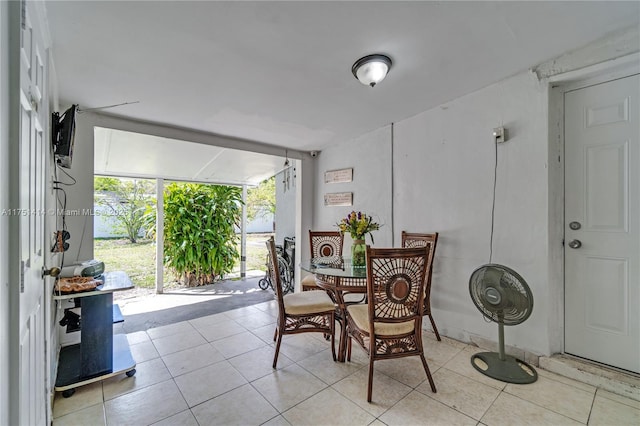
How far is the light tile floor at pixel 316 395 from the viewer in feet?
5.57

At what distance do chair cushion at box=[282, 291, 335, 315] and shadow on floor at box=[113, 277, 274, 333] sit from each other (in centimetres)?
167

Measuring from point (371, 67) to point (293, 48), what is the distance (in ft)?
1.82

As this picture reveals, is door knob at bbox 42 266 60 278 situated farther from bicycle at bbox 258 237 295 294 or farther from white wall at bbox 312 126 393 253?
bicycle at bbox 258 237 295 294

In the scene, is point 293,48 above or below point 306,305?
above

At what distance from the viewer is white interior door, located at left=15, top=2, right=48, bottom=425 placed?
3.13ft

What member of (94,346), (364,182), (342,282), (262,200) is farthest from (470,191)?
(262,200)

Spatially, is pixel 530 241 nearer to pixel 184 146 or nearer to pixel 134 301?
pixel 184 146

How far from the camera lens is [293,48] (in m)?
1.87

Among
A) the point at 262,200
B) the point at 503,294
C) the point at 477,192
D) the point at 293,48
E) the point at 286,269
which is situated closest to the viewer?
the point at 293,48

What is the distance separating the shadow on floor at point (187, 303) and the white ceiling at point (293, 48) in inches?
91.7

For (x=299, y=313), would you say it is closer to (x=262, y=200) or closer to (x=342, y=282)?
(x=342, y=282)

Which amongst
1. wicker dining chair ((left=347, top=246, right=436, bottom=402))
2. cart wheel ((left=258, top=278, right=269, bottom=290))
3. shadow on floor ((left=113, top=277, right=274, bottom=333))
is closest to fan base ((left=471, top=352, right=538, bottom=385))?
wicker dining chair ((left=347, top=246, right=436, bottom=402))

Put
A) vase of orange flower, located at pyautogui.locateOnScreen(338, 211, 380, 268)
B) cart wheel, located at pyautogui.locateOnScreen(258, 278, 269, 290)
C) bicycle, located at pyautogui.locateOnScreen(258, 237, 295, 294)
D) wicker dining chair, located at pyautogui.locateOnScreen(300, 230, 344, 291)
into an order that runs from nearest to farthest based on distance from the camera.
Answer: vase of orange flower, located at pyautogui.locateOnScreen(338, 211, 380, 268) → wicker dining chair, located at pyautogui.locateOnScreen(300, 230, 344, 291) → bicycle, located at pyautogui.locateOnScreen(258, 237, 295, 294) → cart wheel, located at pyautogui.locateOnScreen(258, 278, 269, 290)

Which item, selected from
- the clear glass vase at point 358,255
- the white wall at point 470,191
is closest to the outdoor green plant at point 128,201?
the clear glass vase at point 358,255
